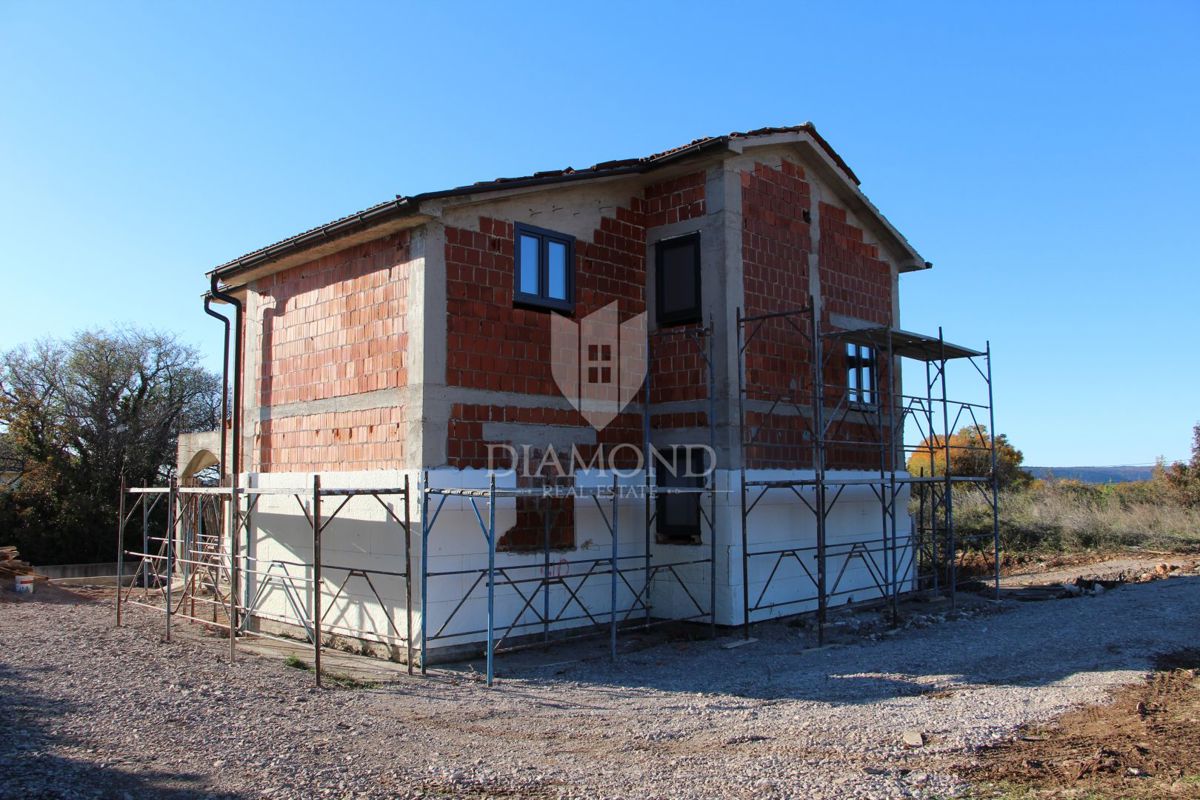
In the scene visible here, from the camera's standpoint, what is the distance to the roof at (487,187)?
32.4 ft

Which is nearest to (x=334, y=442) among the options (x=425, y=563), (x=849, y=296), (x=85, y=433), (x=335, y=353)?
(x=335, y=353)

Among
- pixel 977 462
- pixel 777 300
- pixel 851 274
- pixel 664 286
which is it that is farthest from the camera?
pixel 977 462

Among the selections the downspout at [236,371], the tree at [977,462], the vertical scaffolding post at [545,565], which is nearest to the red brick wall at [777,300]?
the vertical scaffolding post at [545,565]

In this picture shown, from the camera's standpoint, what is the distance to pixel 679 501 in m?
11.8

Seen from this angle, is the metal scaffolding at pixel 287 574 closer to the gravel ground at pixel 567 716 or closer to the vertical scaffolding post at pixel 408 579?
the vertical scaffolding post at pixel 408 579

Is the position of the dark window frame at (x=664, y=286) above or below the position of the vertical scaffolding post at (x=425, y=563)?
above

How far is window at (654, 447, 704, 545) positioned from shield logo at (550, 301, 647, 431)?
3.53 feet

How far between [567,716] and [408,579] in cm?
262

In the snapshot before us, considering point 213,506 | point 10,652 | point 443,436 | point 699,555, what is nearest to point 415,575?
point 443,436

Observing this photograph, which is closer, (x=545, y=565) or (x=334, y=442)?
(x=545, y=565)

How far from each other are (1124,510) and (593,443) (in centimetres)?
2116

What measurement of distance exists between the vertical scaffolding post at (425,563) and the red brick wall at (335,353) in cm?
65

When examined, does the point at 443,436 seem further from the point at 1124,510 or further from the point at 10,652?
the point at 1124,510

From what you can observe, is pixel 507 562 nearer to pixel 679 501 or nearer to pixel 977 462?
pixel 679 501
